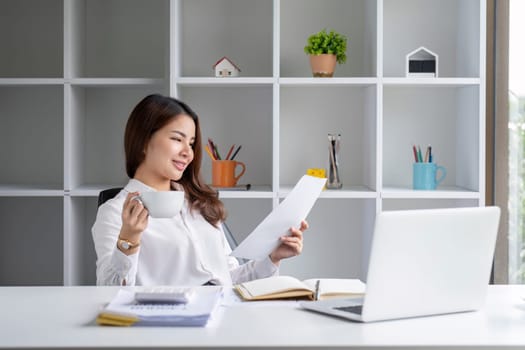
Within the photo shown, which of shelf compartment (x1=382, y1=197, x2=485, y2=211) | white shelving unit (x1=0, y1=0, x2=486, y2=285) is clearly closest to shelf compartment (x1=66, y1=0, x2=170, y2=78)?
white shelving unit (x1=0, y1=0, x2=486, y2=285)

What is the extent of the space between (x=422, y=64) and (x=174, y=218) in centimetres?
135

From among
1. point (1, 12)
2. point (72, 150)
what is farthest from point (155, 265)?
point (1, 12)

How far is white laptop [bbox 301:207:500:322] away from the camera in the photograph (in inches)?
53.2

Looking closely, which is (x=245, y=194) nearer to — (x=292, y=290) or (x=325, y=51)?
(x=325, y=51)

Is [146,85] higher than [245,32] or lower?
lower

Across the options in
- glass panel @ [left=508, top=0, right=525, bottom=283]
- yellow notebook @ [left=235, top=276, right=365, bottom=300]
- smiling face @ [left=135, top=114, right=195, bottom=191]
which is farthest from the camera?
glass panel @ [left=508, top=0, right=525, bottom=283]

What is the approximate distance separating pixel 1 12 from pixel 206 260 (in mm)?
1762

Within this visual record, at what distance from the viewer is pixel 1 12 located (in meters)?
3.16

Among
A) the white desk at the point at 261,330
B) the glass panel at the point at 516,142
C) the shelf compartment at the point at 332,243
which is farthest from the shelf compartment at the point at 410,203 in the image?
the white desk at the point at 261,330

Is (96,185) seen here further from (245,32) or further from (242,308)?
(242,308)

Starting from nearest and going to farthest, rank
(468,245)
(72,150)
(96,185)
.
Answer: (468,245), (72,150), (96,185)

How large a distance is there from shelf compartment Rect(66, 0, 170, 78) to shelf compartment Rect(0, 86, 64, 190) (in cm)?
26

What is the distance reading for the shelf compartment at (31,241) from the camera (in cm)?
321

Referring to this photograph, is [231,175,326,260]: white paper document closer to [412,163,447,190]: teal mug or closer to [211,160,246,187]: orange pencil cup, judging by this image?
[211,160,246,187]: orange pencil cup
